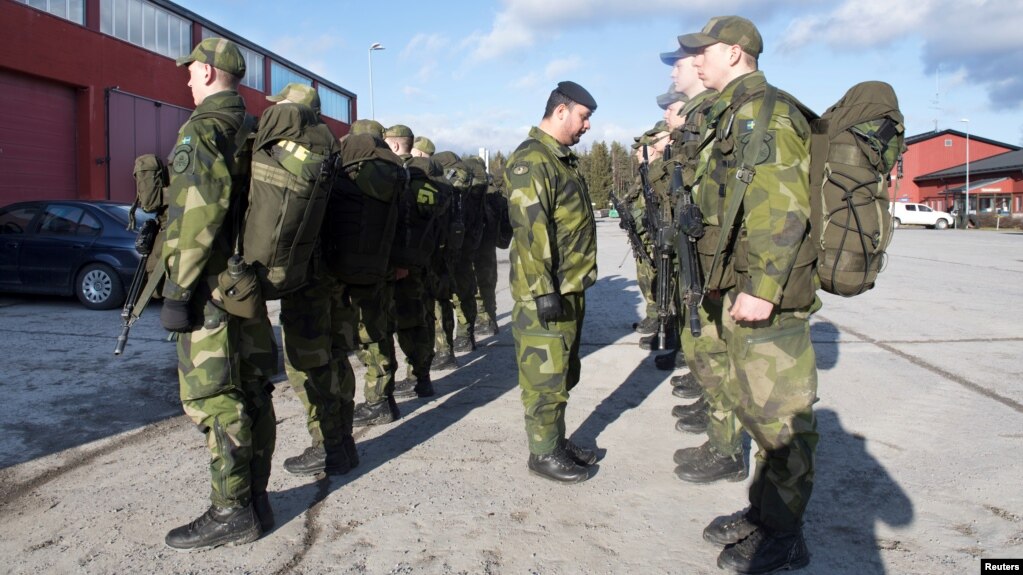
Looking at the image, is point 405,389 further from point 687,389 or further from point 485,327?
point 485,327

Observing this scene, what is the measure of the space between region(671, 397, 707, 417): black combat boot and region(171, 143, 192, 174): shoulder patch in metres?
3.49

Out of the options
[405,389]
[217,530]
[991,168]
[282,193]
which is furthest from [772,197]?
[991,168]

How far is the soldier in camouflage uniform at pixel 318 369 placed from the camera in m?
3.69

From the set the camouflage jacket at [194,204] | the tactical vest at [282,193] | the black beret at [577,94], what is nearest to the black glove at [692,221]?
the black beret at [577,94]

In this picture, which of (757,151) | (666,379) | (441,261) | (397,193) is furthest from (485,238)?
(757,151)

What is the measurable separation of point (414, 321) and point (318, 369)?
1504 mm

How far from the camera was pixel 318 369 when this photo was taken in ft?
12.4

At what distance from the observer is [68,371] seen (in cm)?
591

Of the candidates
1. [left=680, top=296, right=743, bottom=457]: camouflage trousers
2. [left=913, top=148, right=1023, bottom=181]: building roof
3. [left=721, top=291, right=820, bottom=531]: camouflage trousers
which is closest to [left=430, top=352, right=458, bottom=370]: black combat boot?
[left=680, top=296, right=743, bottom=457]: camouflage trousers

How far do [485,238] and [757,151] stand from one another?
518cm

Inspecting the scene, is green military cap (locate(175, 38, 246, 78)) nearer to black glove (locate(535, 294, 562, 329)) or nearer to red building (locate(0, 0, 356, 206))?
black glove (locate(535, 294, 562, 329))

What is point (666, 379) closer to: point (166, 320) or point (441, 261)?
point (441, 261)

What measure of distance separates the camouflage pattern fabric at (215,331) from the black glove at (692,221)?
1949 mm

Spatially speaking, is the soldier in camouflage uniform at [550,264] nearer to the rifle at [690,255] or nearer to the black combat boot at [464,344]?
the rifle at [690,255]
